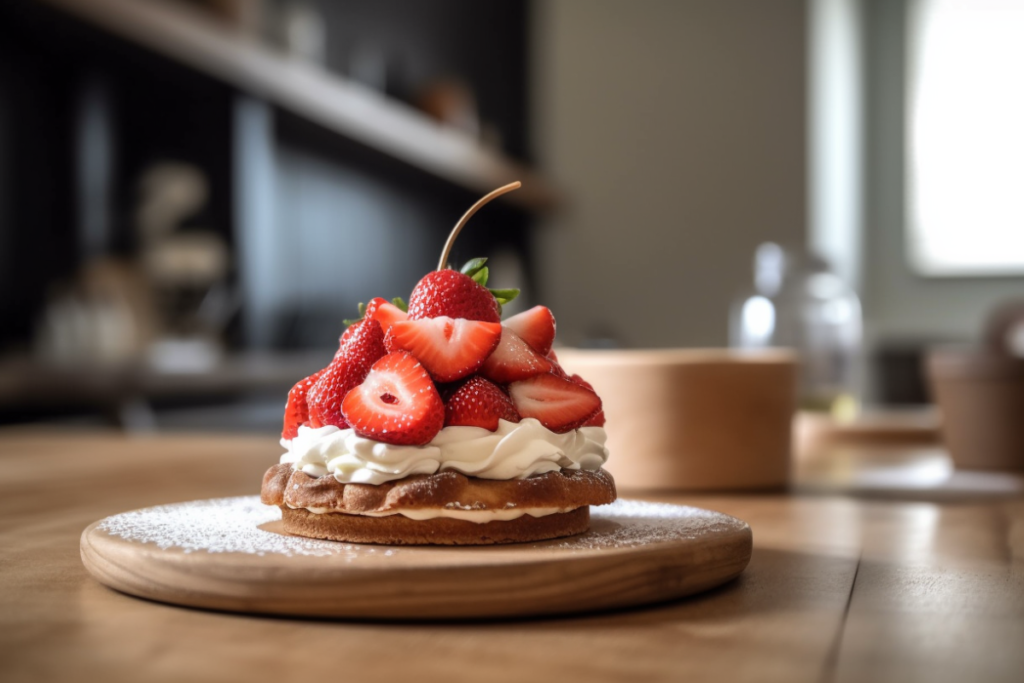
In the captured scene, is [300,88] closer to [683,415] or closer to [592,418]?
[683,415]

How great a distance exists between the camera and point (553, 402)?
74cm

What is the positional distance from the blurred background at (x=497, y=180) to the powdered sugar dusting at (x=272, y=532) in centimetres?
137

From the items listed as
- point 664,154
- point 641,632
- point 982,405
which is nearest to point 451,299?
point 641,632

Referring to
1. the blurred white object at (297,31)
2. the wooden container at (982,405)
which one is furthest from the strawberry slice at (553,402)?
the blurred white object at (297,31)

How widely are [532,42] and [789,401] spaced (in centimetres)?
486

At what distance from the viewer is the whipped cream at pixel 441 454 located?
681 millimetres

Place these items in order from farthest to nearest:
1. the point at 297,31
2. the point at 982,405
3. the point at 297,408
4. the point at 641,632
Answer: the point at 297,31 → the point at 982,405 → the point at 297,408 → the point at 641,632

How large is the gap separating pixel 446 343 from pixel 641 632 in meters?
0.26

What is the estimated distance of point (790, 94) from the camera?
498cm

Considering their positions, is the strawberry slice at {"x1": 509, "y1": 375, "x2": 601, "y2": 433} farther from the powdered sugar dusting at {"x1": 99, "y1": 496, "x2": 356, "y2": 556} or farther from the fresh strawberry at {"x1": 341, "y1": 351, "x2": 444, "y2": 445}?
the powdered sugar dusting at {"x1": 99, "y1": 496, "x2": 356, "y2": 556}

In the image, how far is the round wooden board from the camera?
53 cm

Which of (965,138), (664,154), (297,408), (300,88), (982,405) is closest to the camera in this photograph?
(297,408)

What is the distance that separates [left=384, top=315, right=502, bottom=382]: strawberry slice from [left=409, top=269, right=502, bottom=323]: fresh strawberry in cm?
2

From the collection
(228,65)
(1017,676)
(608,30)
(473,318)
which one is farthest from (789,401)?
(608,30)
